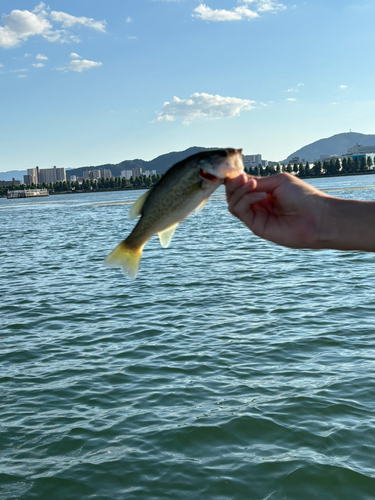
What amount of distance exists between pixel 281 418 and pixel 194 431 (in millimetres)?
1445

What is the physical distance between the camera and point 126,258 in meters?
3.52

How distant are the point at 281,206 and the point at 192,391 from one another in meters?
7.47

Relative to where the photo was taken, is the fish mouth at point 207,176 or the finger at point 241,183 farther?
the finger at point 241,183

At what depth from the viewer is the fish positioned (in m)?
2.92

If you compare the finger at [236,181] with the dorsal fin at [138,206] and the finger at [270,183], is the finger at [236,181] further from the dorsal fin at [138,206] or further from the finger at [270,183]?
the dorsal fin at [138,206]

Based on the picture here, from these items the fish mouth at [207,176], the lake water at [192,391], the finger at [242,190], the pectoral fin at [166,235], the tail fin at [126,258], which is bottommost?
the lake water at [192,391]

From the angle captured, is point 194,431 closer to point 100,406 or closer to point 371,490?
point 100,406

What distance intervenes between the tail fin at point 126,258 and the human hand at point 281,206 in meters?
0.70

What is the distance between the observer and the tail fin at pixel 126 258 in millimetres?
3494

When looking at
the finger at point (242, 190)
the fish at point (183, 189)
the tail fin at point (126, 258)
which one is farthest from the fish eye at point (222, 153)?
the tail fin at point (126, 258)

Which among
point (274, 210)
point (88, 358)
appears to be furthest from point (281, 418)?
point (274, 210)

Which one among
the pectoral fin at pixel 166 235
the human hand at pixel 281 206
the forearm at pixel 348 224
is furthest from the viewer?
the pectoral fin at pixel 166 235

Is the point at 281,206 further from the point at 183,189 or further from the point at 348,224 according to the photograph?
the point at 183,189

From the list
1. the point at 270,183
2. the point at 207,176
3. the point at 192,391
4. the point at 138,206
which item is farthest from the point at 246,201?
the point at 192,391
